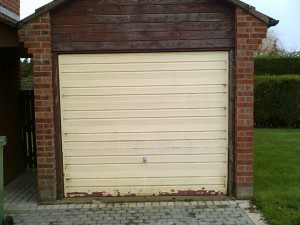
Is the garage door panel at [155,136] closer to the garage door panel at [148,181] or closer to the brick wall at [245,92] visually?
the brick wall at [245,92]

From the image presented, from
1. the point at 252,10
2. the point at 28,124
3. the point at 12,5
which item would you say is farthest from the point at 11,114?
the point at 252,10

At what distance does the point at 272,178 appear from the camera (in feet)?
25.6

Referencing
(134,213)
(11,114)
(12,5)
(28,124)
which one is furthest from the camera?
(28,124)

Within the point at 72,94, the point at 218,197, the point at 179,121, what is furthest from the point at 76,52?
the point at 218,197

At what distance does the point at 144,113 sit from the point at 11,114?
10.2 feet

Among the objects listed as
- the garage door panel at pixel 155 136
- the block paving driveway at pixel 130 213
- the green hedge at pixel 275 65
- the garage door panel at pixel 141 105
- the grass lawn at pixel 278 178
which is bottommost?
the block paving driveway at pixel 130 213

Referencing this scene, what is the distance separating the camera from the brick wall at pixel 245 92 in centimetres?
629

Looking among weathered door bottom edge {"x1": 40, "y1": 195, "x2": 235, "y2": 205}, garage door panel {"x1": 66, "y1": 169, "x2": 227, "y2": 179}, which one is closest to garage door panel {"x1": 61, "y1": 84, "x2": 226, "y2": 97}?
garage door panel {"x1": 66, "y1": 169, "x2": 227, "y2": 179}

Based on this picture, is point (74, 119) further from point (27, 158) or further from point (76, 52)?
point (27, 158)

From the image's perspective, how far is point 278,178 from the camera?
7793mm

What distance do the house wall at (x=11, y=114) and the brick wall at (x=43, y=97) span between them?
59.1 inches

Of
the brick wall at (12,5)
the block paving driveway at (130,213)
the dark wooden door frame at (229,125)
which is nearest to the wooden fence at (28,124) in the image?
the brick wall at (12,5)

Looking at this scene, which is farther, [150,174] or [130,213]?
[150,174]

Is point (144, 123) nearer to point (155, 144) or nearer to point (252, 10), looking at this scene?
point (155, 144)
